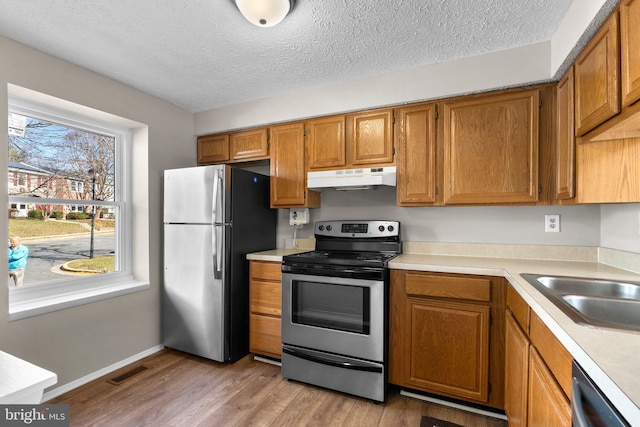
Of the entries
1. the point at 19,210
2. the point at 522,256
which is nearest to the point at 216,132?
the point at 19,210

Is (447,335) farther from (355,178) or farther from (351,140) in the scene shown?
(351,140)

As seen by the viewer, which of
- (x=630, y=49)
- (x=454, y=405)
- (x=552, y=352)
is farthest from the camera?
(x=454, y=405)

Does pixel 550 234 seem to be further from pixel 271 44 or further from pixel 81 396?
pixel 81 396

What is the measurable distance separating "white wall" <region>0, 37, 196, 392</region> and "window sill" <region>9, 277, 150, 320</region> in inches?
1.7

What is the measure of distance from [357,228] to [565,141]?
1.48m

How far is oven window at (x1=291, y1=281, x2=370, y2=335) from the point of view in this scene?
6.75ft

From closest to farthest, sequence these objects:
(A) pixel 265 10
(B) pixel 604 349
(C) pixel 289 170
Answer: (B) pixel 604 349
(A) pixel 265 10
(C) pixel 289 170

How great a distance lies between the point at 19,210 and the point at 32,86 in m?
0.84

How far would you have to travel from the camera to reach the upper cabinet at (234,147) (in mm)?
2875

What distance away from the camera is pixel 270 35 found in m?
1.85

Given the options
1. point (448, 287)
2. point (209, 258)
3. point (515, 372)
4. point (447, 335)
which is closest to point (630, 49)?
point (448, 287)

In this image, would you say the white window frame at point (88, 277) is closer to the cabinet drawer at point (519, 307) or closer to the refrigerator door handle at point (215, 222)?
the refrigerator door handle at point (215, 222)

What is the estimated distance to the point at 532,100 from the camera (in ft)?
6.51

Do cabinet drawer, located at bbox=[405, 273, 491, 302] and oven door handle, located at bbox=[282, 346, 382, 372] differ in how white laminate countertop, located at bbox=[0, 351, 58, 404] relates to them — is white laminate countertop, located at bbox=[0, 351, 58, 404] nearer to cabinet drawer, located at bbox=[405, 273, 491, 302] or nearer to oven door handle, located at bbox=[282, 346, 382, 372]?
oven door handle, located at bbox=[282, 346, 382, 372]
